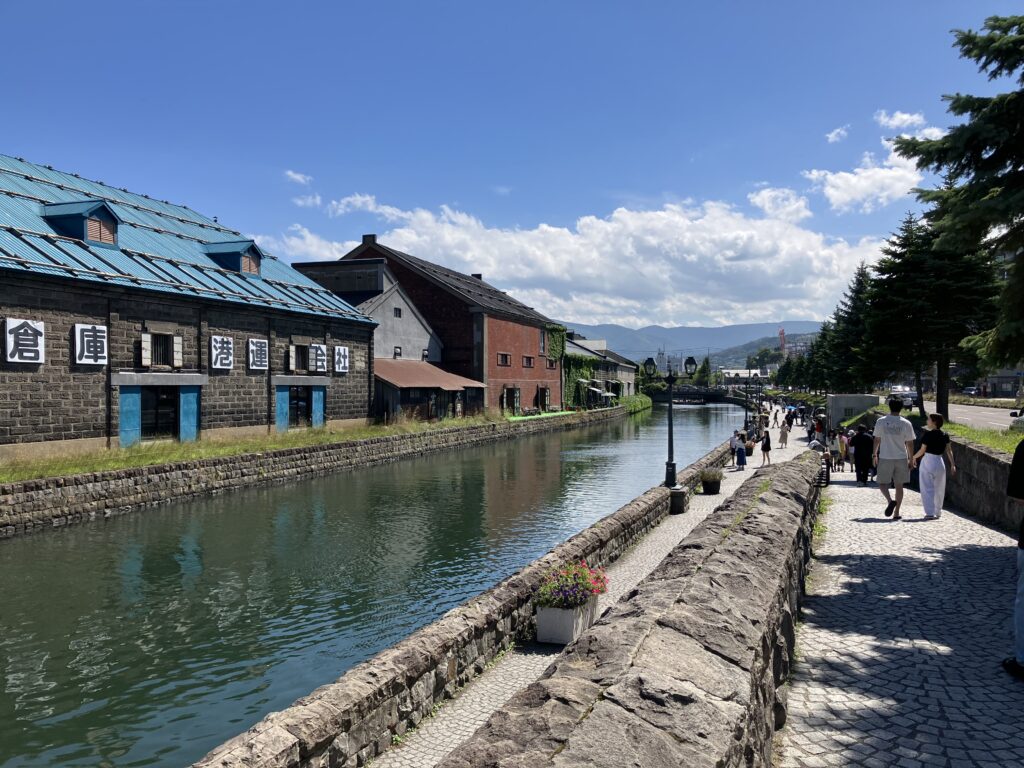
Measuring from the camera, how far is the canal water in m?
7.74

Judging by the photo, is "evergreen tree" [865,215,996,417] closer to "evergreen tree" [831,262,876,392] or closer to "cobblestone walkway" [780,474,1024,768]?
"evergreen tree" [831,262,876,392]

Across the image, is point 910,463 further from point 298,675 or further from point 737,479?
point 737,479

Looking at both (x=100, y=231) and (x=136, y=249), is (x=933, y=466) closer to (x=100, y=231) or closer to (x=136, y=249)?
(x=100, y=231)

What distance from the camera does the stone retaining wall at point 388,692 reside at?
188 inches

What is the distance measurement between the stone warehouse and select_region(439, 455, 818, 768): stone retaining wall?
21.2 metres

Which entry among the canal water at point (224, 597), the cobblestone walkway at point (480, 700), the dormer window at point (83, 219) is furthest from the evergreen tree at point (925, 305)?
the dormer window at point (83, 219)

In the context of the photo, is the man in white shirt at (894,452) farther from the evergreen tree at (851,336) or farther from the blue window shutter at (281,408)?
the evergreen tree at (851,336)

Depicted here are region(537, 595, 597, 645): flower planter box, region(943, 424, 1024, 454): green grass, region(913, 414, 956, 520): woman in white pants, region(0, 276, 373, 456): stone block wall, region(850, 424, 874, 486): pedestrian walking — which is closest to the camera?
region(537, 595, 597, 645): flower planter box

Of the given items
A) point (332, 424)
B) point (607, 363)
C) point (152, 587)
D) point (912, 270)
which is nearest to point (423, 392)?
point (332, 424)

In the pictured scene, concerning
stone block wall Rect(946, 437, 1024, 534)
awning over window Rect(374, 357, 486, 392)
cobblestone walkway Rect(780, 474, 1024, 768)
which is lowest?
cobblestone walkway Rect(780, 474, 1024, 768)

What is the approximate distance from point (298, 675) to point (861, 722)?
22.1 ft

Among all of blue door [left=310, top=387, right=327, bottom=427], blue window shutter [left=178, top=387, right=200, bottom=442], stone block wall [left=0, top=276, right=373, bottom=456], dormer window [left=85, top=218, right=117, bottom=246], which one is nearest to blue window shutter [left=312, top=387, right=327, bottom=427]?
blue door [left=310, top=387, right=327, bottom=427]

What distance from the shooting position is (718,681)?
11.3 ft

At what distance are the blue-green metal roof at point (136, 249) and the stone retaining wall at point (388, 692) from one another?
18674 millimetres
